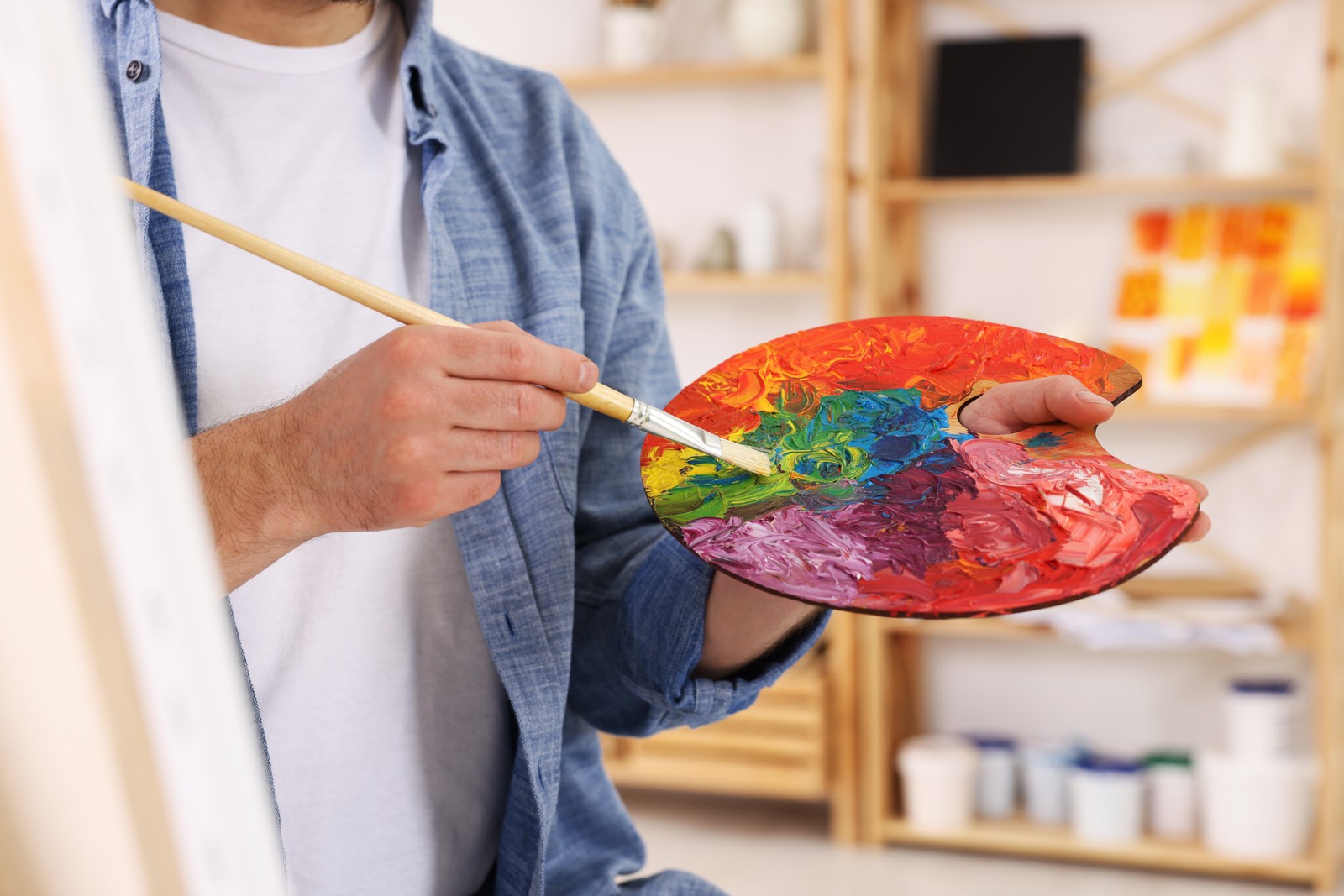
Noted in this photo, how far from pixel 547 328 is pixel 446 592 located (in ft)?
0.75

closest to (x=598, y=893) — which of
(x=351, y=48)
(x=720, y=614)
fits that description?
(x=720, y=614)

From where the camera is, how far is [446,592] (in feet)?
3.18

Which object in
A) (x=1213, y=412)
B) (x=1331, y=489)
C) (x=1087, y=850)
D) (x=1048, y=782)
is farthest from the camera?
(x=1048, y=782)

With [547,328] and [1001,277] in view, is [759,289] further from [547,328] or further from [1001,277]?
[547,328]

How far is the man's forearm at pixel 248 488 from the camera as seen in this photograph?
69 centimetres

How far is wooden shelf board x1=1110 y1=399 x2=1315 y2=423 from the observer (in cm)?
251

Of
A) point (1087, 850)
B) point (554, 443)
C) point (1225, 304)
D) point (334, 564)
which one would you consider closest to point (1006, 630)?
point (1087, 850)

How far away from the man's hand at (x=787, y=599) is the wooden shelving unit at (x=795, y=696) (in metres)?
1.90

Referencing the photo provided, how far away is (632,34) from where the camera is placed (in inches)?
116

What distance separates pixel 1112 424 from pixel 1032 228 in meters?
0.51

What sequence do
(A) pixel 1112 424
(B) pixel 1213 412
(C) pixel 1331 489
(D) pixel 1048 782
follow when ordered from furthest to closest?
(A) pixel 1112 424 < (D) pixel 1048 782 < (B) pixel 1213 412 < (C) pixel 1331 489

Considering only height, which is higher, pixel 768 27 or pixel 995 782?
pixel 768 27

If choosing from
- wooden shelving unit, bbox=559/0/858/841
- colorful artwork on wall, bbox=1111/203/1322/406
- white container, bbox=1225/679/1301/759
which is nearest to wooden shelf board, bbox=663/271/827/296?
wooden shelving unit, bbox=559/0/858/841

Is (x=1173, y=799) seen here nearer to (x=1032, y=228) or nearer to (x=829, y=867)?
(x=829, y=867)
